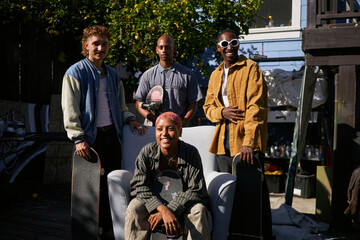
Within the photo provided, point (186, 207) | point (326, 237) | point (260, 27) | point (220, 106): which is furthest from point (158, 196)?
point (260, 27)

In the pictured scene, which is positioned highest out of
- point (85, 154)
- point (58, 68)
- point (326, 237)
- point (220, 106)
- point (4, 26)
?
point (4, 26)

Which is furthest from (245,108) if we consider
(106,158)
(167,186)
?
(106,158)

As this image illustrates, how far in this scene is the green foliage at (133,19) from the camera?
24.8 feet

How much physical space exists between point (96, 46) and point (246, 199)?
2011mm

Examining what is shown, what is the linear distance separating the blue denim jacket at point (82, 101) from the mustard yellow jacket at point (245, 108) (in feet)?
3.40

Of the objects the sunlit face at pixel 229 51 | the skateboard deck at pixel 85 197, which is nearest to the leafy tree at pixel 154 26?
the sunlit face at pixel 229 51

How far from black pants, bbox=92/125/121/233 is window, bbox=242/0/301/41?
23.2 feet

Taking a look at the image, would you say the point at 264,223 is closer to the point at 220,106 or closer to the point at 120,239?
the point at 220,106

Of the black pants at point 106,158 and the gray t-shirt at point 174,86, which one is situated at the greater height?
the gray t-shirt at point 174,86

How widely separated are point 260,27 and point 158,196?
319 inches

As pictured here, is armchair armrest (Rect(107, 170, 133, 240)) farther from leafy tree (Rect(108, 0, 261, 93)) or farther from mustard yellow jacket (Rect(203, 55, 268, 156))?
leafy tree (Rect(108, 0, 261, 93))

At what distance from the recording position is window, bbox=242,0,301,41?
9.82 metres

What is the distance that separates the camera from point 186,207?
118 inches

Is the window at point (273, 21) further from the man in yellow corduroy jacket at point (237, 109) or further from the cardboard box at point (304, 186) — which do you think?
the man in yellow corduroy jacket at point (237, 109)
